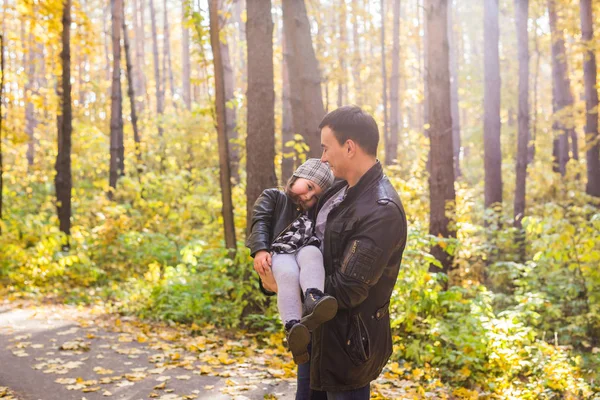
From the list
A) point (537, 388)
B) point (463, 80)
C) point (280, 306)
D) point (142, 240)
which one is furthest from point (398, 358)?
point (463, 80)

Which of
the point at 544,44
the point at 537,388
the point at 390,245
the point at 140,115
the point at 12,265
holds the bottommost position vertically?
the point at 537,388

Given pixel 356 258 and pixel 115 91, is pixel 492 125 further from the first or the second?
pixel 356 258

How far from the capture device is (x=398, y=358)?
720 cm

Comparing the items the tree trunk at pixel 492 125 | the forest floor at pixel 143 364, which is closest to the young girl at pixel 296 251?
the forest floor at pixel 143 364

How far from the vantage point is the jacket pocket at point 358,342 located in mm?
2756

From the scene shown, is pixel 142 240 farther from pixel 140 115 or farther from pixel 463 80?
pixel 463 80

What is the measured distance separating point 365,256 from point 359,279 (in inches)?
3.9

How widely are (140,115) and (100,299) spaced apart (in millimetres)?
17149

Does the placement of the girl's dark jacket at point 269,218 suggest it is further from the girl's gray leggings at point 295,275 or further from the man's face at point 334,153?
the man's face at point 334,153

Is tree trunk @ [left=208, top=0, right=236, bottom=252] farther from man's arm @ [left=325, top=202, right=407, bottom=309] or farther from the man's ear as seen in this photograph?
man's arm @ [left=325, top=202, right=407, bottom=309]

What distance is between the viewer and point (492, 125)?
47.1 feet

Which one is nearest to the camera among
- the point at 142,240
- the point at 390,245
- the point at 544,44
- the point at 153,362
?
the point at 390,245

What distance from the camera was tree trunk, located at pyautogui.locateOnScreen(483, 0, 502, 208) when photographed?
1430 centimetres

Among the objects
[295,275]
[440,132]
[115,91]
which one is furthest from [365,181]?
[115,91]
